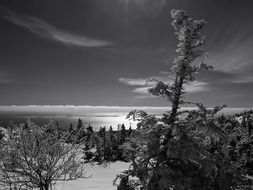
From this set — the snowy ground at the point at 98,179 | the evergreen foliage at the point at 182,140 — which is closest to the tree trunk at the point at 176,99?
the evergreen foliage at the point at 182,140

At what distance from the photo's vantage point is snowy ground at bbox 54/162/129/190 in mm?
37875

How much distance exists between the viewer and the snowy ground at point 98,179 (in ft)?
124

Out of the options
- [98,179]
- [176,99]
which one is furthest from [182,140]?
[98,179]

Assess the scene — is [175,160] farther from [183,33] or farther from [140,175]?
[183,33]

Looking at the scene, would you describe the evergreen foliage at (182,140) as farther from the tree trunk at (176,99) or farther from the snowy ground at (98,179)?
the snowy ground at (98,179)

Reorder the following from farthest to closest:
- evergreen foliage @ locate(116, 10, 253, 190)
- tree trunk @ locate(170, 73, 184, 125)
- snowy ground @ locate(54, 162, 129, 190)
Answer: snowy ground @ locate(54, 162, 129, 190) → tree trunk @ locate(170, 73, 184, 125) → evergreen foliage @ locate(116, 10, 253, 190)

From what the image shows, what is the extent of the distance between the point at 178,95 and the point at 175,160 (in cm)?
255

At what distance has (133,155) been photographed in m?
10.5

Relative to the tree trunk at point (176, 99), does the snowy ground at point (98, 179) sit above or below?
below

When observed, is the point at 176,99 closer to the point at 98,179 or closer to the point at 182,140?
the point at 182,140

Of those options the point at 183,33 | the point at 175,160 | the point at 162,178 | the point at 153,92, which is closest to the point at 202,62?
the point at 183,33

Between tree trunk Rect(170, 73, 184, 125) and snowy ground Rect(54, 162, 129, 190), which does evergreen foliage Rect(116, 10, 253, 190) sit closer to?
tree trunk Rect(170, 73, 184, 125)

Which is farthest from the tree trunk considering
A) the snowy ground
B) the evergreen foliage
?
the snowy ground

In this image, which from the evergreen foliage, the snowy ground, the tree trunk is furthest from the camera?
the snowy ground
